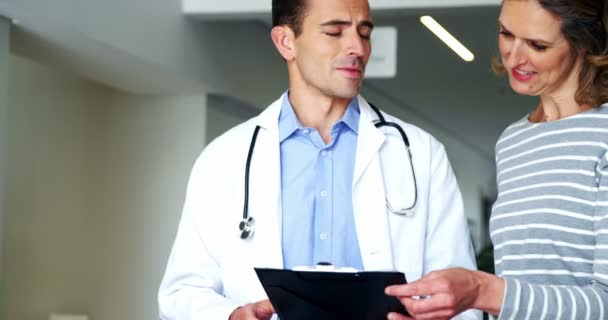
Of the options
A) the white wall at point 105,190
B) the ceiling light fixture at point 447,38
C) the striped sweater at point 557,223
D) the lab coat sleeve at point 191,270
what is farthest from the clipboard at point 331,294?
the ceiling light fixture at point 447,38

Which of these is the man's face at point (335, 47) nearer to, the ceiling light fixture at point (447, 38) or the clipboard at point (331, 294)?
the clipboard at point (331, 294)

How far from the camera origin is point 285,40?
9.29ft

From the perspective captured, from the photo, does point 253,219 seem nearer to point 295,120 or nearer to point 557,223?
point 295,120

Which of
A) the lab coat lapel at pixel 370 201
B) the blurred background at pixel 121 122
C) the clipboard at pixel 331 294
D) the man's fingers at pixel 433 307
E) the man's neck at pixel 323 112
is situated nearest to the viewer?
the man's fingers at pixel 433 307

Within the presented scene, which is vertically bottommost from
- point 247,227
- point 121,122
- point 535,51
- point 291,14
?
point 247,227

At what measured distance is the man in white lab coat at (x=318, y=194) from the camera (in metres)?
2.47

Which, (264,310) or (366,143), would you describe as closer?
(264,310)

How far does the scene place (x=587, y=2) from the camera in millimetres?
1814

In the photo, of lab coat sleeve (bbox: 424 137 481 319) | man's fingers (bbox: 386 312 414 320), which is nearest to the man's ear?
lab coat sleeve (bbox: 424 137 481 319)

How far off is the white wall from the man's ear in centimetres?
430

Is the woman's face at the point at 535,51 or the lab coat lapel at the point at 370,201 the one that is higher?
the woman's face at the point at 535,51

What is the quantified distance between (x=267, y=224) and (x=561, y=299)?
1027mm

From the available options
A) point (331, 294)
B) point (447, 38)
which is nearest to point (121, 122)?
point (447, 38)

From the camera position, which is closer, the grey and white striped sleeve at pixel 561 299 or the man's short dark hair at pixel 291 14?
the grey and white striped sleeve at pixel 561 299
